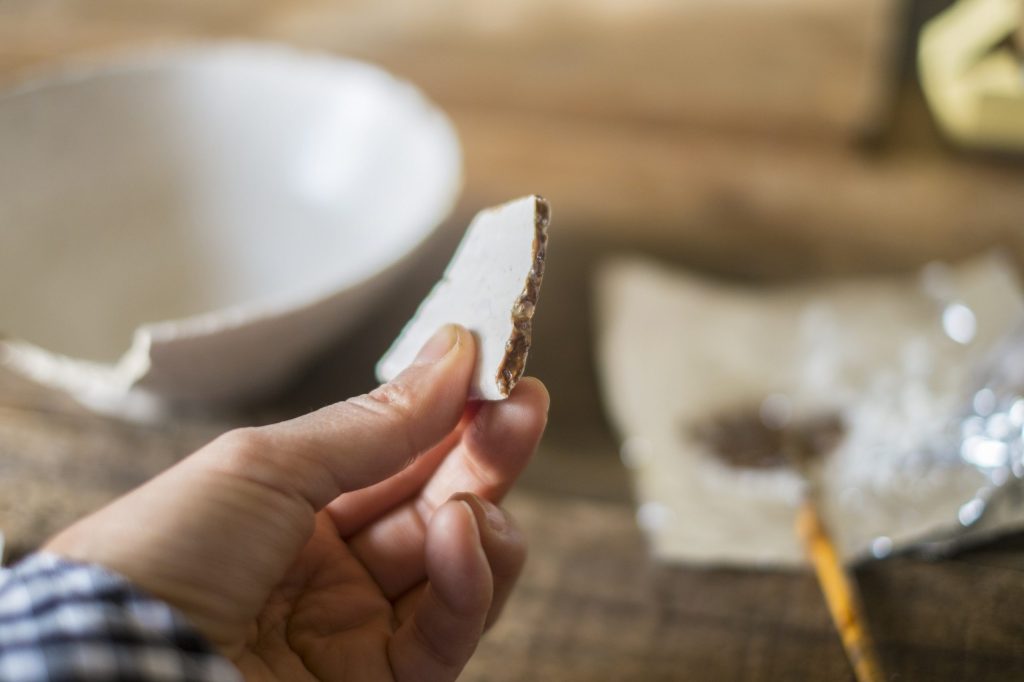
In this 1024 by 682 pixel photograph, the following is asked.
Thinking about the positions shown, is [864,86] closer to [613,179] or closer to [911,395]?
[613,179]

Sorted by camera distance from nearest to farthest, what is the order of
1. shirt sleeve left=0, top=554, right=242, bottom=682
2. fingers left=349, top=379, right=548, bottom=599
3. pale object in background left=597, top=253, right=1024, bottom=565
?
shirt sleeve left=0, top=554, right=242, bottom=682, fingers left=349, top=379, right=548, bottom=599, pale object in background left=597, top=253, right=1024, bottom=565

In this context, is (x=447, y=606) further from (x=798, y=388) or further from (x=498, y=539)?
(x=798, y=388)

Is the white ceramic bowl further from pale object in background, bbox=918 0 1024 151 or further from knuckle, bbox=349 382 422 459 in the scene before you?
pale object in background, bbox=918 0 1024 151

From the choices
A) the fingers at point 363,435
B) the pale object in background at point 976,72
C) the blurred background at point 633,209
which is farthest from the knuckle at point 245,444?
the pale object in background at point 976,72

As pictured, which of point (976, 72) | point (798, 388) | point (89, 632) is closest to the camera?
point (89, 632)

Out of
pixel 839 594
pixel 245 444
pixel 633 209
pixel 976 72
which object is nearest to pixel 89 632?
pixel 245 444

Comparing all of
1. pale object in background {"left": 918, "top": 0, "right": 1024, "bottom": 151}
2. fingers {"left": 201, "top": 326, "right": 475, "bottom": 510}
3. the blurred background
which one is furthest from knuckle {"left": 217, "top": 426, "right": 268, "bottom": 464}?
pale object in background {"left": 918, "top": 0, "right": 1024, "bottom": 151}

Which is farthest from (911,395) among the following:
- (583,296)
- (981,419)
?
(583,296)
